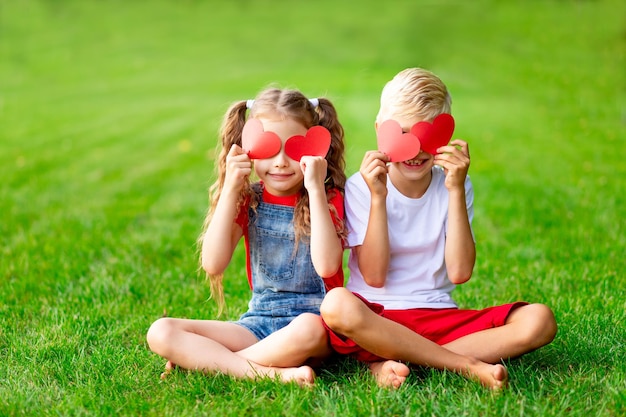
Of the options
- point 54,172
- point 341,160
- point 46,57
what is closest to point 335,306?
point 341,160

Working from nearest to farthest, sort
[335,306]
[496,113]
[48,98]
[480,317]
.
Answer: [335,306]
[480,317]
[496,113]
[48,98]

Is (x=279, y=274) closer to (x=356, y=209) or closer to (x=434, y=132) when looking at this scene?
(x=356, y=209)

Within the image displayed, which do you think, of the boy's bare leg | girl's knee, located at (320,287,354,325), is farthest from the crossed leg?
the boy's bare leg

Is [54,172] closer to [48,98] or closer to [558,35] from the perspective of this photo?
[48,98]

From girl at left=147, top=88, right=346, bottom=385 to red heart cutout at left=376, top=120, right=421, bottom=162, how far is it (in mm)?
219

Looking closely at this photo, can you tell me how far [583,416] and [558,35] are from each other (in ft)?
58.1

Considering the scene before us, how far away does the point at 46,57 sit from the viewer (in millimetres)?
22906

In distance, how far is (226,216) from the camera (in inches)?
115

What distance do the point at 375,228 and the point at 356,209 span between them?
178mm

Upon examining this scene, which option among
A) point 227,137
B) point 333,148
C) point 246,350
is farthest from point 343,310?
point 227,137

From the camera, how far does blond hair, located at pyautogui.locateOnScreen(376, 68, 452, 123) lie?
117 inches

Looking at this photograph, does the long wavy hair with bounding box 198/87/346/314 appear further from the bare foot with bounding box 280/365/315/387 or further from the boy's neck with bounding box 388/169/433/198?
the bare foot with bounding box 280/365/315/387

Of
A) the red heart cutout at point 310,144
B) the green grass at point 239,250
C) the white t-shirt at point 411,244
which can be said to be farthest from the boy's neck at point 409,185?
the green grass at point 239,250

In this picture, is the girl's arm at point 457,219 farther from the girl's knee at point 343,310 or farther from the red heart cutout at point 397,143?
the girl's knee at point 343,310
